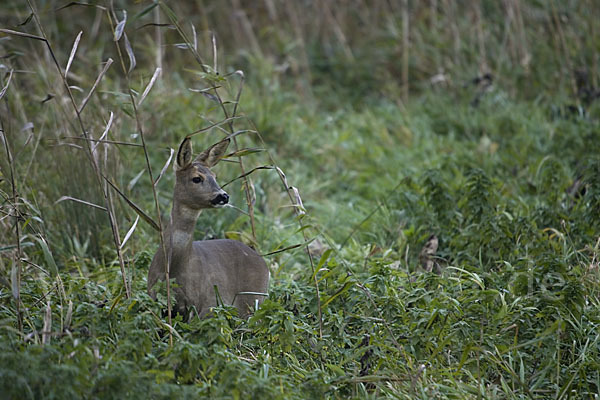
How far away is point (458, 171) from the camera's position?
6129 millimetres

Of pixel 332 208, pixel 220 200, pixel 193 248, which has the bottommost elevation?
pixel 332 208

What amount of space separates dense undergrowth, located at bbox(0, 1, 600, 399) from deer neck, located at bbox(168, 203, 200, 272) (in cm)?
20

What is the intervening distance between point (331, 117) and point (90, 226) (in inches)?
142

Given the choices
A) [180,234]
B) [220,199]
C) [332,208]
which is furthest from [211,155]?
[332,208]

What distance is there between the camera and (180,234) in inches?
143

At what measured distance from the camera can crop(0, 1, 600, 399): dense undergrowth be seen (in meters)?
3.03

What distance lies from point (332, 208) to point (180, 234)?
2481 millimetres

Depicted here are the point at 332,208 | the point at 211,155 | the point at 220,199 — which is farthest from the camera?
the point at 332,208

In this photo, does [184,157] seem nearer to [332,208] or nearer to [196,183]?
[196,183]

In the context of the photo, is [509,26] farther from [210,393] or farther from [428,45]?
[210,393]

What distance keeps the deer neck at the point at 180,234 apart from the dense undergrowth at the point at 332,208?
200 millimetres

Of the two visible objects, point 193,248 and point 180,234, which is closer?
point 180,234

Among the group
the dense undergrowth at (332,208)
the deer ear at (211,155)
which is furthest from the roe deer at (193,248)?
the dense undergrowth at (332,208)

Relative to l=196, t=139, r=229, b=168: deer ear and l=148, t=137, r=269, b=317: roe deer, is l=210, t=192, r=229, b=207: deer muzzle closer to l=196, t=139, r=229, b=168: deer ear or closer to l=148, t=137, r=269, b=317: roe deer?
l=148, t=137, r=269, b=317: roe deer
